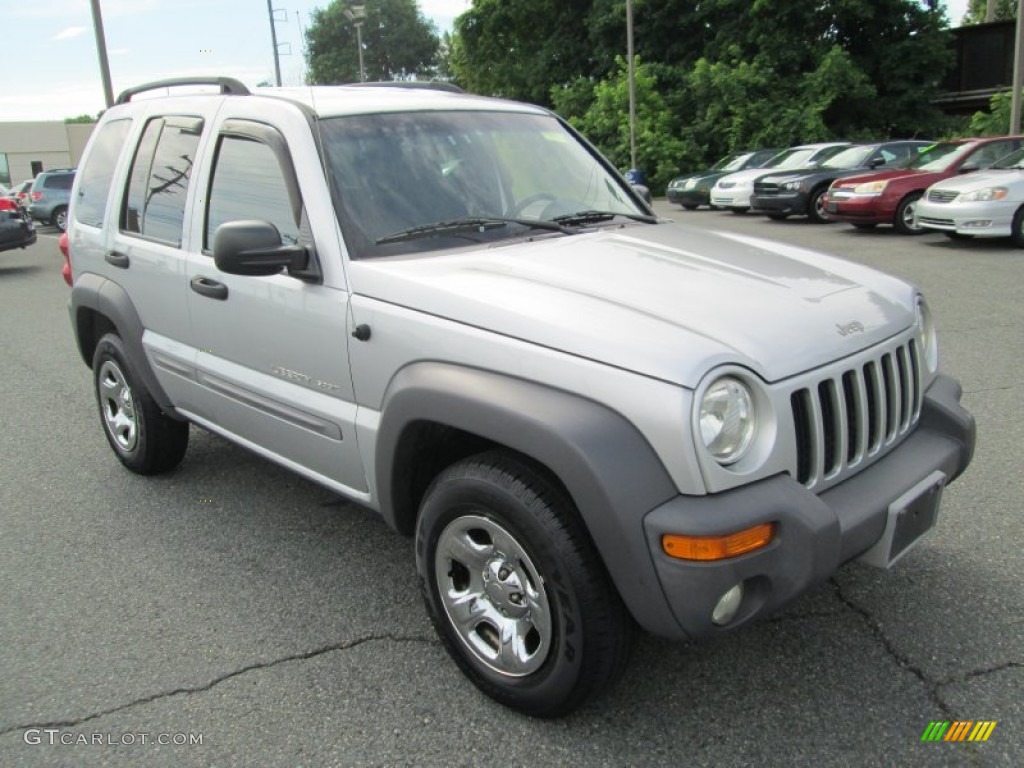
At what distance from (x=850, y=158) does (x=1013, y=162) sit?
4.58 metres

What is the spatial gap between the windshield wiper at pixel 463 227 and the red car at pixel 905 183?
446 inches

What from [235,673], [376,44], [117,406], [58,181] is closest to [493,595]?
[235,673]

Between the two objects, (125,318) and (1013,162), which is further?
(1013,162)

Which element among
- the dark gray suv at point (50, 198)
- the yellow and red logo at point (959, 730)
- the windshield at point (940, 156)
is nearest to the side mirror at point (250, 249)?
the yellow and red logo at point (959, 730)

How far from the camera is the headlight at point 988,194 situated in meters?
11.5

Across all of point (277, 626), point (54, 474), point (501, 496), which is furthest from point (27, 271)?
point (501, 496)

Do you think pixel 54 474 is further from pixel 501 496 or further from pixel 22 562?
pixel 501 496

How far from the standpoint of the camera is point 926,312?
3230 mm

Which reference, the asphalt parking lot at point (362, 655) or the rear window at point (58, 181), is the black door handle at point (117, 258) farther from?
the rear window at point (58, 181)

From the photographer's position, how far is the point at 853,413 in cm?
262

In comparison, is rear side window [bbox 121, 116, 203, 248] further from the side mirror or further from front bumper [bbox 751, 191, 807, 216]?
front bumper [bbox 751, 191, 807, 216]

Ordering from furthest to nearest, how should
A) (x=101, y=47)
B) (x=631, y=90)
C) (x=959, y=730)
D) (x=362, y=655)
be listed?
(x=631, y=90) < (x=101, y=47) < (x=362, y=655) < (x=959, y=730)

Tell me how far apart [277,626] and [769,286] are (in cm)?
210

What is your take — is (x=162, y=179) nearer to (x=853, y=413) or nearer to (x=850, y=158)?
(x=853, y=413)
